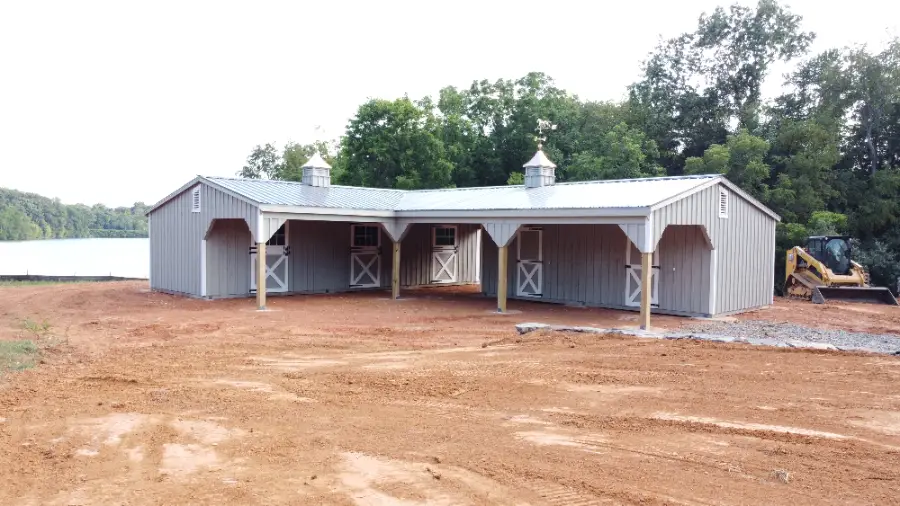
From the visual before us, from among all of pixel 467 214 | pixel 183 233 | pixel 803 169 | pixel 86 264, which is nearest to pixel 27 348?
pixel 183 233

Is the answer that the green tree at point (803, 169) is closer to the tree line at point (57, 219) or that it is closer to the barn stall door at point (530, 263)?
the barn stall door at point (530, 263)

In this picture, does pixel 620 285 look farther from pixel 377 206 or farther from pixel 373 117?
pixel 373 117

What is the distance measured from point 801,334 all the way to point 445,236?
11.9 meters

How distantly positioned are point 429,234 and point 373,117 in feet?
42.5

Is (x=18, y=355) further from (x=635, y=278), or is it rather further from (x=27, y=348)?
(x=635, y=278)

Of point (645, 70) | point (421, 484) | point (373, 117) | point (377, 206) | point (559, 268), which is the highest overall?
point (645, 70)

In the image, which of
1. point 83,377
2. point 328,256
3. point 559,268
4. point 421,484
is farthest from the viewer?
point 328,256

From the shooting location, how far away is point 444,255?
857 inches

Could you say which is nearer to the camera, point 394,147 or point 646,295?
point 646,295

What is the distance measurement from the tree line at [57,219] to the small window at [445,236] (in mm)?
41253

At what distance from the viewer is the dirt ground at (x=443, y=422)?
4.63 m

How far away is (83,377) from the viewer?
7.99 m

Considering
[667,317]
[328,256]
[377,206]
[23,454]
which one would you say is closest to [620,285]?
[667,317]

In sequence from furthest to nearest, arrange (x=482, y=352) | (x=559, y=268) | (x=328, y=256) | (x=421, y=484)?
(x=328, y=256), (x=559, y=268), (x=482, y=352), (x=421, y=484)
